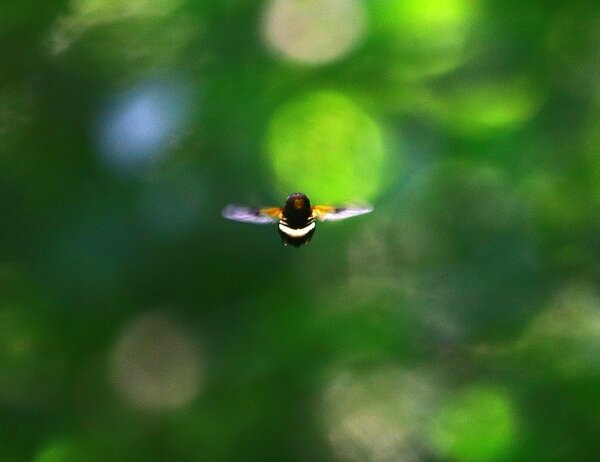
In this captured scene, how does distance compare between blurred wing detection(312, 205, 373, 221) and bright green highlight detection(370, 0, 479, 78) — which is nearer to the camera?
blurred wing detection(312, 205, 373, 221)

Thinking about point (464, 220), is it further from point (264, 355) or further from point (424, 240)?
point (264, 355)

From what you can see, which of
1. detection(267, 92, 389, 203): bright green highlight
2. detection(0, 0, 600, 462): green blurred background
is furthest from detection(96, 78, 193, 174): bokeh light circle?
detection(267, 92, 389, 203): bright green highlight

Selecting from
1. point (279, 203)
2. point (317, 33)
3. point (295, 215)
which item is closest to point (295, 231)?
point (295, 215)

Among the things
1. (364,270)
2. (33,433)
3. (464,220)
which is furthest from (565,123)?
(33,433)

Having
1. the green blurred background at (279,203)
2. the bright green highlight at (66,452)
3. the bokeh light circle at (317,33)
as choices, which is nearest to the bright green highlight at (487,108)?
the green blurred background at (279,203)

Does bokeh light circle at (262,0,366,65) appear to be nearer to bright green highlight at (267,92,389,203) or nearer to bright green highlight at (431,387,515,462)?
bright green highlight at (267,92,389,203)

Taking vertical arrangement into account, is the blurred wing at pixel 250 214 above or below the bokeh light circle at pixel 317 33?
above

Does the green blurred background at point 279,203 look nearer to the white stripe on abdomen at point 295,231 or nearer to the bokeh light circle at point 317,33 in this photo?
the bokeh light circle at point 317,33
